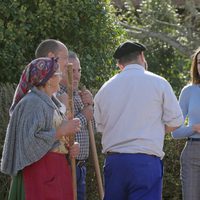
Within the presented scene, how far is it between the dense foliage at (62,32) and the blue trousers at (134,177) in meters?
2.54

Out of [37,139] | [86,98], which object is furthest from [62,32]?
[37,139]

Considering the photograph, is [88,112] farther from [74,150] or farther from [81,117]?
[74,150]

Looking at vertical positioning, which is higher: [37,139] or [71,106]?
[71,106]

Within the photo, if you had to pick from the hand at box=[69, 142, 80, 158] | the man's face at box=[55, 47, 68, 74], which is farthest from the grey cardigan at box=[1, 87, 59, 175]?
→ the man's face at box=[55, 47, 68, 74]

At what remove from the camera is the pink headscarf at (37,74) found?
5.72m

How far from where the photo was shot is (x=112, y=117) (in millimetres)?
6129

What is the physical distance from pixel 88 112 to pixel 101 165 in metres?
A: 1.35

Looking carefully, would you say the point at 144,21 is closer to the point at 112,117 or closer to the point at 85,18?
the point at 85,18

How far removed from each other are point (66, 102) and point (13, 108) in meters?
0.66

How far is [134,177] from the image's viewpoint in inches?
235

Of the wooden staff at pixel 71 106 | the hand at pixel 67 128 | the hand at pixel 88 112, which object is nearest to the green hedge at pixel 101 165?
the hand at pixel 88 112

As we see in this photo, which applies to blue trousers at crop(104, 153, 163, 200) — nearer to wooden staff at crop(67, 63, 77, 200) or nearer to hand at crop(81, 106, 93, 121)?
wooden staff at crop(67, 63, 77, 200)

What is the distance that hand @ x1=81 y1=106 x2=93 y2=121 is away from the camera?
6625 mm

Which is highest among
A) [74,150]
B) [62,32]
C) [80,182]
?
[62,32]
